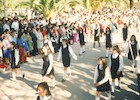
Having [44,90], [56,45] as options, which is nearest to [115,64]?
[44,90]

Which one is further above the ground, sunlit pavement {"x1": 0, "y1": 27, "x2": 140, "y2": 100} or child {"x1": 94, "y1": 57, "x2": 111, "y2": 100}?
child {"x1": 94, "y1": 57, "x2": 111, "y2": 100}

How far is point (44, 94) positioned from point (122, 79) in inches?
248

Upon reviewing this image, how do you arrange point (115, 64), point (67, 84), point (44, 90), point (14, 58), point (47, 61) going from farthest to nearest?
point (14, 58) < point (67, 84) < point (47, 61) < point (115, 64) < point (44, 90)

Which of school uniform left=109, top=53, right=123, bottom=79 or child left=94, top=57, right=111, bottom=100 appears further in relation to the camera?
school uniform left=109, top=53, right=123, bottom=79

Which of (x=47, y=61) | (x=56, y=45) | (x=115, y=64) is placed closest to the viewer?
(x=115, y=64)

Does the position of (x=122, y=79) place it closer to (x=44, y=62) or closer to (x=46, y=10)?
(x=44, y=62)

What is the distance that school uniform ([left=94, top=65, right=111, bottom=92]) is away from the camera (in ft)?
30.4

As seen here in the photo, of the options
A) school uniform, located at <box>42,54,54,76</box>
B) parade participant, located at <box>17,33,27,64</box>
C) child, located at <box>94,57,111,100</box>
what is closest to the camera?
child, located at <box>94,57,111,100</box>

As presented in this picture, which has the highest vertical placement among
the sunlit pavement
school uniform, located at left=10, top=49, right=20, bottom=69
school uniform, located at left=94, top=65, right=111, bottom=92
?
school uniform, located at left=10, top=49, right=20, bottom=69

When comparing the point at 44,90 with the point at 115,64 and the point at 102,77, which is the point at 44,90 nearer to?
the point at 102,77

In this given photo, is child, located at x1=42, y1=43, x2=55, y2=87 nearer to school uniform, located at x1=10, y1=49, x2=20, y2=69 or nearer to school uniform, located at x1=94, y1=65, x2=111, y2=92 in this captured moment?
school uniform, located at x1=10, y1=49, x2=20, y2=69

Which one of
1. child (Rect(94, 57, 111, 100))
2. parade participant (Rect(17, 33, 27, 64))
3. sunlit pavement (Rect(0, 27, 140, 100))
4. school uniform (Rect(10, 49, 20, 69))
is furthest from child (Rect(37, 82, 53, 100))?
parade participant (Rect(17, 33, 27, 64))

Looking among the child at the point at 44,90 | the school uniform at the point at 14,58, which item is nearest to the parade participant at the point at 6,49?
the school uniform at the point at 14,58

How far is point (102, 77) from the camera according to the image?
936 cm
